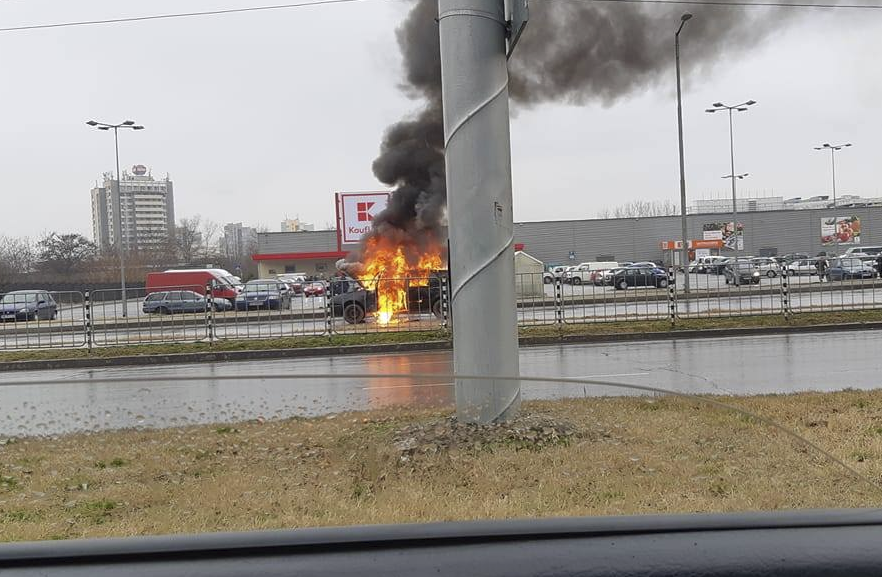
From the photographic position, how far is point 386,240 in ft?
80.9

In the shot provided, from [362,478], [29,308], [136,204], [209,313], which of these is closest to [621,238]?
[209,313]

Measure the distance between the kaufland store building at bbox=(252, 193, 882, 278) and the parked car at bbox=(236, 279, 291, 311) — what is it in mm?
50051

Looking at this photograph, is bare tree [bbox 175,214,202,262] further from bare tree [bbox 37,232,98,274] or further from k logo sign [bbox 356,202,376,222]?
k logo sign [bbox 356,202,376,222]

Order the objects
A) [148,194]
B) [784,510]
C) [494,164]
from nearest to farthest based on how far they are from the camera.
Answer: [784,510] < [494,164] < [148,194]

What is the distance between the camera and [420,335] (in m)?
16.4

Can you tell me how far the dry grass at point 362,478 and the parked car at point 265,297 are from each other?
51.1ft

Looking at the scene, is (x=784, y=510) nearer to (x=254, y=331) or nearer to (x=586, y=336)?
(x=586, y=336)

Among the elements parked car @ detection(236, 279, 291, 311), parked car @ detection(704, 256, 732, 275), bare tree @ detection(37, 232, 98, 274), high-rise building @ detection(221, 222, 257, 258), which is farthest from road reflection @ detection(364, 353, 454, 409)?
high-rise building @ detection(221, 222, 257, 258)

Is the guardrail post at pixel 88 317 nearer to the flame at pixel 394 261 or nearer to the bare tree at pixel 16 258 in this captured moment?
the flame at pixel 394 261

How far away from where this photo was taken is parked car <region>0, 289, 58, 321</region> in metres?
17.0

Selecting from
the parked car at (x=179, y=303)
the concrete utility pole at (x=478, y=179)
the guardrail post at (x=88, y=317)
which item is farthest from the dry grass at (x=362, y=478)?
the guardrail post at (x=88, y=317)

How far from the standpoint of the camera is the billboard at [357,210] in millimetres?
38062

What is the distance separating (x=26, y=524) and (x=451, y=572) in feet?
4.13

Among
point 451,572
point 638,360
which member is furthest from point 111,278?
point 451,572
